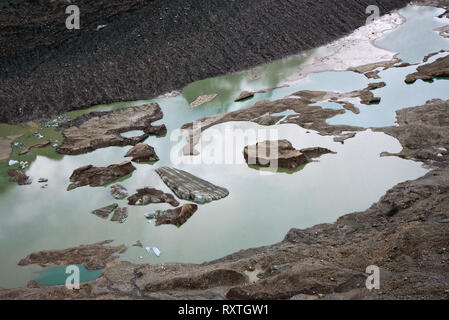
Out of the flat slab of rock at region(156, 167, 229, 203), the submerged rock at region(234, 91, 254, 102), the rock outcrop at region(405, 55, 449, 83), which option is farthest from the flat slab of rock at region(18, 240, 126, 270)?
the rock outcrop at region(405, 55, 449, 83)

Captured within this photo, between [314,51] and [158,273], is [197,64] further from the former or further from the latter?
[158,273]

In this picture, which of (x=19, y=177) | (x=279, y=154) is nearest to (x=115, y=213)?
(x=19, y=177)

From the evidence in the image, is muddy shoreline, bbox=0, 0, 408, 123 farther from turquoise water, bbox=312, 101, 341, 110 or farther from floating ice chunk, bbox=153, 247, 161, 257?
floating ice chunk, bbox=153, 247, 161, 257

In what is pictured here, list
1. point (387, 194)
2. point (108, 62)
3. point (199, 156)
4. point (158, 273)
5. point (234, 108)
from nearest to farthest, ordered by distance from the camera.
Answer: point (158, 273), point (387, 194), point (199, 156), point (234, 108), point (108, 62)

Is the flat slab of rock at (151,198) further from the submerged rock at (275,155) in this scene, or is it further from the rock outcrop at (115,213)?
the submerged rock at (275,155)

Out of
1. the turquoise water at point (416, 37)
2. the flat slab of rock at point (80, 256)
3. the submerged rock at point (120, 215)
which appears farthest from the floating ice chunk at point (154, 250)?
the turquoise water at point (416, 37)
